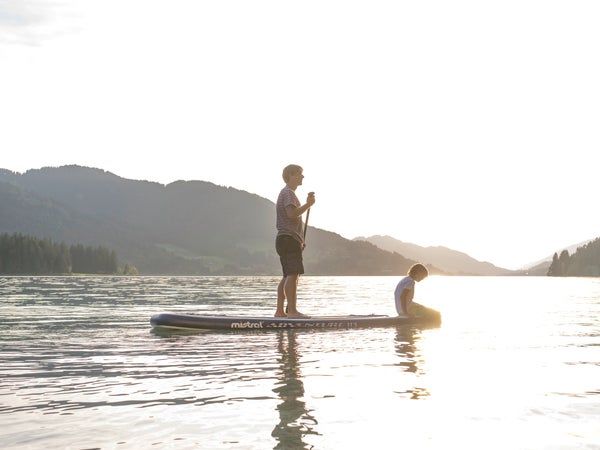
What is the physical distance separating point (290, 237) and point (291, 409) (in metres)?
11.0

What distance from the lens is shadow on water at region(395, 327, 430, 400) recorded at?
30.5ft

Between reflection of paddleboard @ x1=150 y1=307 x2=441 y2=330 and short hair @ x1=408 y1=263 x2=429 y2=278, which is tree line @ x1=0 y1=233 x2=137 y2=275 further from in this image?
short hair @ x1=408 y1=263 x2=429 y2=278

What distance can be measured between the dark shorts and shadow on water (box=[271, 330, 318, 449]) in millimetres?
5680

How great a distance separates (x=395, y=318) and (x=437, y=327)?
1.37m

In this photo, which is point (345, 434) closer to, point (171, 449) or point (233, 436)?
point (233, 436)

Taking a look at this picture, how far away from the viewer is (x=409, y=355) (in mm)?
13508

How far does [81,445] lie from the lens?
6562 mm

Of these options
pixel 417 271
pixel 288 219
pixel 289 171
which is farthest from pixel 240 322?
pixel 417 271

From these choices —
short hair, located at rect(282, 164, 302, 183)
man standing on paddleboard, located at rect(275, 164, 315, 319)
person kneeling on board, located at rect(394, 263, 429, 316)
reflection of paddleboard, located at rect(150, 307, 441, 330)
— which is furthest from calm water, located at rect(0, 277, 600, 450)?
short hair, located at rect(282, 164, 302, 183)

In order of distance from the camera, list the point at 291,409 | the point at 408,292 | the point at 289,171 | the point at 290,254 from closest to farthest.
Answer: the point at 291,409 < the point at 290,254 < the point at 289,171 < the point at 408,292

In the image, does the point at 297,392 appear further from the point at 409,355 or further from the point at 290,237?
the point at 290,237

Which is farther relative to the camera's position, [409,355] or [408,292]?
[408,292]

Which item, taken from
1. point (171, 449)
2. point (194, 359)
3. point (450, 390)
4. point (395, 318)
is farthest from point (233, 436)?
point (395, 318)

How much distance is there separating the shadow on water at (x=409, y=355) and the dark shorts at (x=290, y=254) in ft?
11.2
